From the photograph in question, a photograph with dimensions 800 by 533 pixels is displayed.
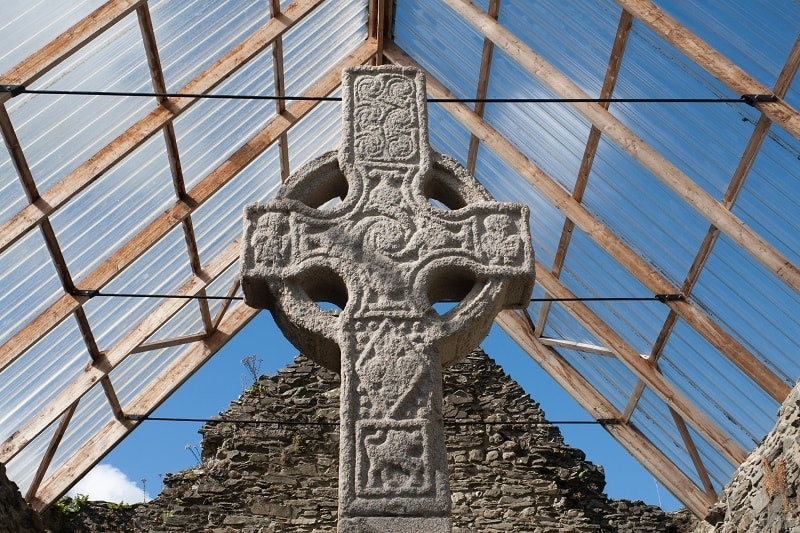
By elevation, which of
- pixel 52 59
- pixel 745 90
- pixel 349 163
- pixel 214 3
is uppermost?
pixel 214 3

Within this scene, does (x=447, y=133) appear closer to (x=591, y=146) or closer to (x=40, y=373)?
(x=591, y=146)

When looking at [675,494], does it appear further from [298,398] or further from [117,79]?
[117,79]

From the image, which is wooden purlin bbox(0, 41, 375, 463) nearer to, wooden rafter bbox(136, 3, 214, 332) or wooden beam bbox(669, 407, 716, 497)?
wooden rafter bbox(136, 3, 214, 332)

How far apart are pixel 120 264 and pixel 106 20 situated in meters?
2.69

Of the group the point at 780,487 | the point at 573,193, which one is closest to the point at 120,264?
the point at 573,193

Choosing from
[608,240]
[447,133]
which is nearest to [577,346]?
[608,240]

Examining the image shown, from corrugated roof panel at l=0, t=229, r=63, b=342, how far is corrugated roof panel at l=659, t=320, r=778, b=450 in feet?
19.7

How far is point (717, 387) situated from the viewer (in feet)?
29.9

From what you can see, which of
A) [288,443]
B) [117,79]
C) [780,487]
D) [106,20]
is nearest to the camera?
[780,487]

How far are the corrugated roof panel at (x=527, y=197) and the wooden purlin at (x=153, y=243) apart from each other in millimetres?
1791

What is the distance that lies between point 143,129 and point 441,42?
3.29m

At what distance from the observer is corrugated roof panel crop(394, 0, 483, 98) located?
9.09 metres

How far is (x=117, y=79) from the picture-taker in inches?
309

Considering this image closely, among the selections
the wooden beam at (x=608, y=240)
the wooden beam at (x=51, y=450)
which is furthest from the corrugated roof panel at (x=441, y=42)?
the wooden beam at (x=51, y=450)
